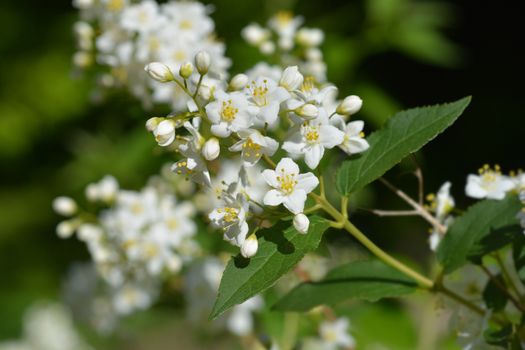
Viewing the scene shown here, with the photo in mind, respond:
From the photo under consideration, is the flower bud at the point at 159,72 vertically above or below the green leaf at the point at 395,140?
above

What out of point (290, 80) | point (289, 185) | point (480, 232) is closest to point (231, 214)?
point (289, 185)

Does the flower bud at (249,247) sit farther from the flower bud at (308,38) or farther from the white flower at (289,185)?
the flower bud at (308,38)

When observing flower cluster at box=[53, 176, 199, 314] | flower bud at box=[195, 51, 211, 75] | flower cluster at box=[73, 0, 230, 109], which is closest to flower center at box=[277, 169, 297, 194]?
flower bud at box=[195, 51, 211, 75]

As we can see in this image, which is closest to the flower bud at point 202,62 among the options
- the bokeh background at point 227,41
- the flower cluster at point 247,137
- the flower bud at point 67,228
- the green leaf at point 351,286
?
the flower cluster at point 247,137

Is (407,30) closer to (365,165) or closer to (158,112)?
(158,112)

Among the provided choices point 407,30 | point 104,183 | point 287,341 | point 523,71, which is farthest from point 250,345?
point 523,71

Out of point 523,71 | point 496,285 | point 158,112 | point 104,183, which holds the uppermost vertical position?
point 496,285

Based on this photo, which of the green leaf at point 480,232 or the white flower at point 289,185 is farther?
the green leaf at point 480,232

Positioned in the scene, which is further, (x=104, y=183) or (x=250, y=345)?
(x=104, y=183)
